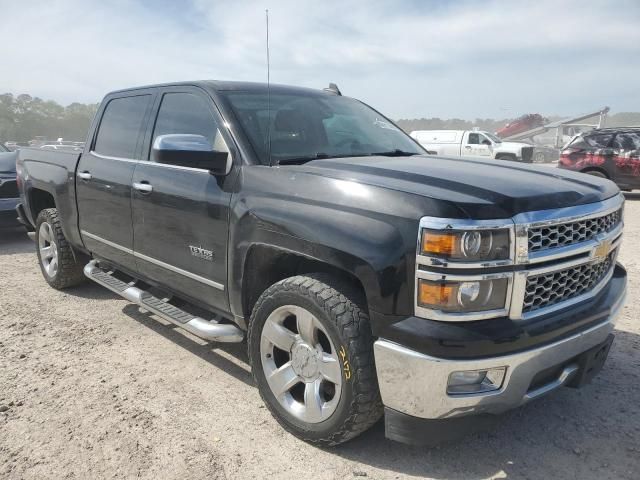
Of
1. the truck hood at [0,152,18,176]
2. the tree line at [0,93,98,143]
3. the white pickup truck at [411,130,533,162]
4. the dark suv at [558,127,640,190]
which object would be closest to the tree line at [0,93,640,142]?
the tree line at [0,93,98,143]

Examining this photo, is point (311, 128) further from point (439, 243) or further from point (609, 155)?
point (609, 155)

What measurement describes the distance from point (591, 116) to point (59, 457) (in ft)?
113

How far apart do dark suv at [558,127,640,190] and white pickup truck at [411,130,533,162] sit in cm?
806

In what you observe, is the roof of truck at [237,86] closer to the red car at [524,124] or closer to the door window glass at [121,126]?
the door window glass at [121,126]

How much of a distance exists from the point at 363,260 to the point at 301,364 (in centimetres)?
73

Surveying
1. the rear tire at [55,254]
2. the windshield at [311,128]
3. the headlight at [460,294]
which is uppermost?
the windshield at [311,128]

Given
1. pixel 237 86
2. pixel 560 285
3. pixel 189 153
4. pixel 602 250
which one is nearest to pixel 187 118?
pixel 237 86

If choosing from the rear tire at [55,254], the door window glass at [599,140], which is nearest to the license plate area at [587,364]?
the rear tire at [55,254]

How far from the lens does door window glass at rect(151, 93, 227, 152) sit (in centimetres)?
309

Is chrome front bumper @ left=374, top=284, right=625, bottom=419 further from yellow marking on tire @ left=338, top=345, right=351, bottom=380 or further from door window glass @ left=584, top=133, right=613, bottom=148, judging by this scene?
door window glass @ left=584, top=133, right=613, bottom=148

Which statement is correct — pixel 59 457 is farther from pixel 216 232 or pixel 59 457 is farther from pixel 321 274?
pixel 321 274

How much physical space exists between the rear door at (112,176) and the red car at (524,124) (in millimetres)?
39091

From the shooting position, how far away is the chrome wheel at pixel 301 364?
95.5 inches

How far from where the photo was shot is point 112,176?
3871mm
